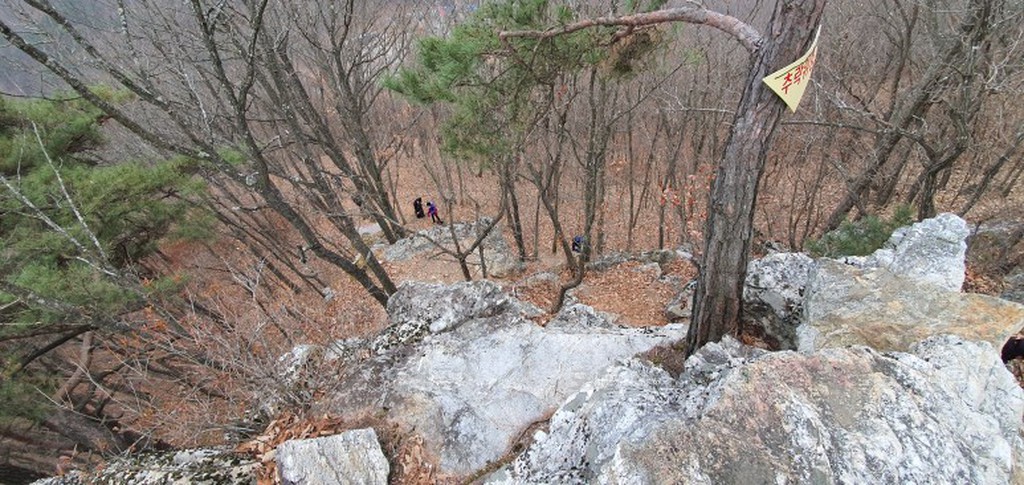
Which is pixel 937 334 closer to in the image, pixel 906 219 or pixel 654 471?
pixel 654 471

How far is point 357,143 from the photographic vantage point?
11.0 meters

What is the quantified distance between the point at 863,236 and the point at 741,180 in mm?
4564

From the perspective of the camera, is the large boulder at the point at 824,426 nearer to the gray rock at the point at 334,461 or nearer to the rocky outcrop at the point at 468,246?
the gray rock at the point at 334,461

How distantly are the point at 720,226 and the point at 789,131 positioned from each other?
1098 cm

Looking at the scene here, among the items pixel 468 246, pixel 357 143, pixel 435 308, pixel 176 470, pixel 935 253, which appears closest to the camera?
pixel 176 470

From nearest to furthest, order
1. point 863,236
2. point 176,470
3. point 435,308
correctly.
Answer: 1. point 176,470
2. point 435,308
3. point 863,236

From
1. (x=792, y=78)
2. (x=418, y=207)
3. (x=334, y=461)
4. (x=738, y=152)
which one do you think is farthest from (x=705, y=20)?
(x=418, y=207)

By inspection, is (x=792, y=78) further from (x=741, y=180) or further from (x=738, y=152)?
(x=741, y=180)

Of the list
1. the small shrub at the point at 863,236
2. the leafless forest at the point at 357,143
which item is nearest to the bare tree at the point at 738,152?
the leafless forest at the point at 357,143

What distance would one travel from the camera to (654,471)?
2.07 metres

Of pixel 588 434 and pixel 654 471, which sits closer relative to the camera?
pixel 654 471

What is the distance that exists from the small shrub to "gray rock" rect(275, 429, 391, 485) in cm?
619

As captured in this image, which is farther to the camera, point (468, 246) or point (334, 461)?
point (468, 246)

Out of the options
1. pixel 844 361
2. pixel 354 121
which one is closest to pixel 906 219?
pixel 844 361
